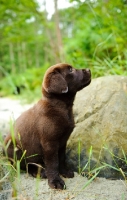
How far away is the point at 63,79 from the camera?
2.58 metres

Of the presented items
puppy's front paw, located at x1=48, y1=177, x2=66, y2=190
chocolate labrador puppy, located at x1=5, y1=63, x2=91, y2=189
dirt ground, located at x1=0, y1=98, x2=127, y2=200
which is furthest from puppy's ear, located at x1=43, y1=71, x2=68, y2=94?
puppy's front paw, located at x1=48, y1=177, x2=66, y2=190

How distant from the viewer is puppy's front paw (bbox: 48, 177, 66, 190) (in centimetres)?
245

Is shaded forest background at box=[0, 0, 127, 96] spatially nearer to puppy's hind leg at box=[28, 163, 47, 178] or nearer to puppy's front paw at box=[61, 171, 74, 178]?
puppy's hind leg at box=[28, 163, 47, 178]

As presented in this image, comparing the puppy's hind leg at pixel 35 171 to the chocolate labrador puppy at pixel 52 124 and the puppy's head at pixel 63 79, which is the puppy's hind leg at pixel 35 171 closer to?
the chocolate labrador puppy at pixel 52 124

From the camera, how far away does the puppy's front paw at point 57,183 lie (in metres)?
2.45

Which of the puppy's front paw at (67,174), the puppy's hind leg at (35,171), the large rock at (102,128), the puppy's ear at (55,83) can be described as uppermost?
the puppy's ear at (55,83)

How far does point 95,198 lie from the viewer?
2.19 m

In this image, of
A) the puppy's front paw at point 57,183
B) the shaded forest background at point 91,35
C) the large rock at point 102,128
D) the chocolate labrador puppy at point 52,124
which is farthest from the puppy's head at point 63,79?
the puppy's front paw at point 57,183

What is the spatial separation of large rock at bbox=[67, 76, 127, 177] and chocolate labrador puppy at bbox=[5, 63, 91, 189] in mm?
225

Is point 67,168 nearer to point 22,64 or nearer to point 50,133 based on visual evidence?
point 50,133

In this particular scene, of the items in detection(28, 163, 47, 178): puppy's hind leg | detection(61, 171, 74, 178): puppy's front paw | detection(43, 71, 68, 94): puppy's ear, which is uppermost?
detection(43, 71, 68, 94): puppy's ear

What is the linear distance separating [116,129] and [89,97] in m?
0.68

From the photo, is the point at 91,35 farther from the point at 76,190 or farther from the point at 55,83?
the point at 76,190

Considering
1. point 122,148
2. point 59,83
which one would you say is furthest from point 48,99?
point 122,148
